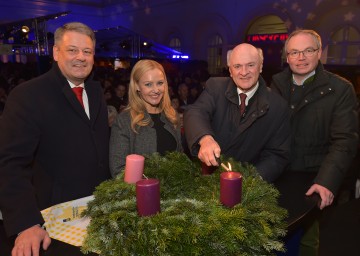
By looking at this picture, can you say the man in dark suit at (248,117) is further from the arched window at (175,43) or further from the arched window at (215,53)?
the arched window at (175,43)

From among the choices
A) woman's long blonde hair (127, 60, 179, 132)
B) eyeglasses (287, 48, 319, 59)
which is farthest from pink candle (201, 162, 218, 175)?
eyeglasses (287, 48, 319, 59)

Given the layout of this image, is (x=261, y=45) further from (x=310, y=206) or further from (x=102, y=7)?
(x=102, y=7)

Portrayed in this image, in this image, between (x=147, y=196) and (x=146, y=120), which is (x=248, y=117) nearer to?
(x=146, y=120)

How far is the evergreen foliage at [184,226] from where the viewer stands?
1087mm

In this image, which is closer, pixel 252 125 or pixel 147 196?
pixel 147 196

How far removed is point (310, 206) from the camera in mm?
1700

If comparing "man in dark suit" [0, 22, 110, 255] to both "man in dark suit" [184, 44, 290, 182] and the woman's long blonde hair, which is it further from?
"man in dark suit" [184, 44, 290, 182]

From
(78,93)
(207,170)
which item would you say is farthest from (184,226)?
(78,93)

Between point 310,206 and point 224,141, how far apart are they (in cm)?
65

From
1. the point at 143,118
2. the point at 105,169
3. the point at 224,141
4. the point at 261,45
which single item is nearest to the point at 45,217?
the point at 105,169

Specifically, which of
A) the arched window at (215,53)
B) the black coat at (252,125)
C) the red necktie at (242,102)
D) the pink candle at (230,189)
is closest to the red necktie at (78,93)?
the black coat at (252,125)

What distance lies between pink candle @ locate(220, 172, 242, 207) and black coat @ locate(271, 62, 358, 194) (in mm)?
899

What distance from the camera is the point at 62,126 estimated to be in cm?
187

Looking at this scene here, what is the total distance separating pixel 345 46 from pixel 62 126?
37.0ft
